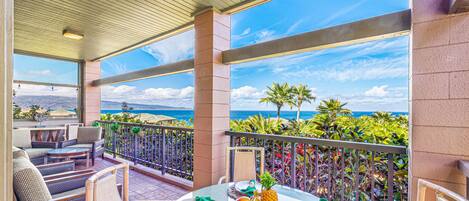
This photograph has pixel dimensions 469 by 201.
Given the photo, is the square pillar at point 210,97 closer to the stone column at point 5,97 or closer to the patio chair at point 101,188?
the patio chair at point 101,188

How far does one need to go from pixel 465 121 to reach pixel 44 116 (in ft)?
27.3

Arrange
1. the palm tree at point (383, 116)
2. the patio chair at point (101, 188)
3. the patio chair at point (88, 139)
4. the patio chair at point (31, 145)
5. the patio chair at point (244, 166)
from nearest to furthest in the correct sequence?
the patio chair at point (101, 188), the patio chair at point (244, 166), the palm tree at point (383, 116), the patio chair at point (31, 145), the patio chair at point (88, 139)

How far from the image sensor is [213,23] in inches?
125

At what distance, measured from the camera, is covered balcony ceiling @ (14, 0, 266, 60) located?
10.1 feet

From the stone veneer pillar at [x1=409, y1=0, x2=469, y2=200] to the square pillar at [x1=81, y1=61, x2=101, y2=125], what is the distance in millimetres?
7532

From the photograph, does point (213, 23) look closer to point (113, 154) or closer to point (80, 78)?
point (113, 154)

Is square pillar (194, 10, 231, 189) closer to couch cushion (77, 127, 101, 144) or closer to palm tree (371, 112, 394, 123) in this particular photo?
palm tree (371, 112, 394, 123)

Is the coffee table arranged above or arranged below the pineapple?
below

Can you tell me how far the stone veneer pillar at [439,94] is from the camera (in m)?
1.54

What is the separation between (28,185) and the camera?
5.09 ft

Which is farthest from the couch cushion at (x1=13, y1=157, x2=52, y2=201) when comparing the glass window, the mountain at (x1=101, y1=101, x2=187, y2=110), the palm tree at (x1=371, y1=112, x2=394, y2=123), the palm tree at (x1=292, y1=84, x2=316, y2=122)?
the mountain at (x1=101, y1=101, x2=187, y2=110)

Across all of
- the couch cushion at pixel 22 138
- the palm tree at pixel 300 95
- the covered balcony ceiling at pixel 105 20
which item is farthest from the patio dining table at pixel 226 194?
the couch cushion at pixel 22 138

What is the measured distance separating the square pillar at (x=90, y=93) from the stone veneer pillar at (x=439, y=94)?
7532 mm

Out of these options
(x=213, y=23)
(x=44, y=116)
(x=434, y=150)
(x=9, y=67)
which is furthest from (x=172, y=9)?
(x=44, y=116)
